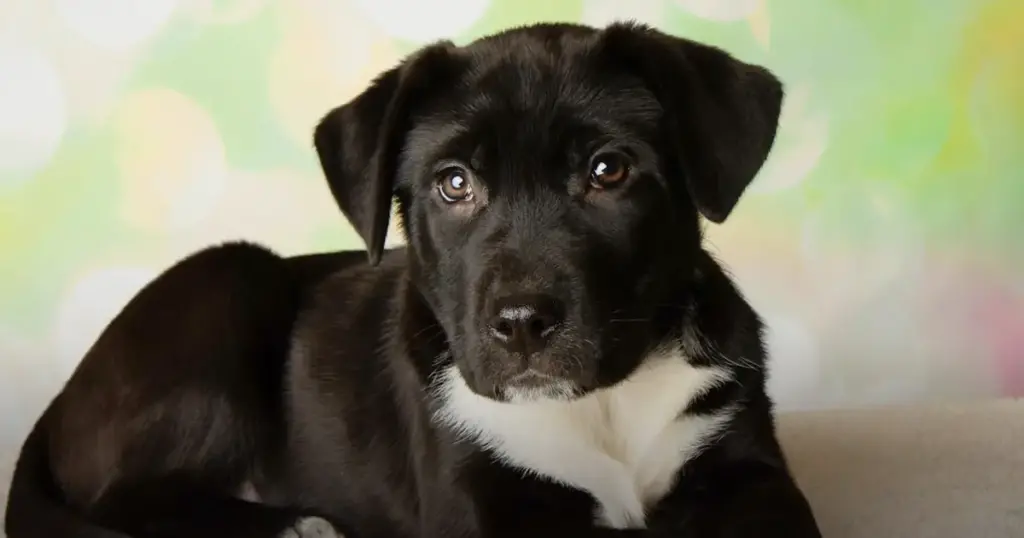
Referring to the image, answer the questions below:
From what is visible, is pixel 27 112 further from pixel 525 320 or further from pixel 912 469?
pixel 912 469

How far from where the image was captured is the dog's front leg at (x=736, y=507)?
1624mm

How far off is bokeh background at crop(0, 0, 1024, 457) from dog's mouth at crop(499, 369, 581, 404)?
1.24 metres

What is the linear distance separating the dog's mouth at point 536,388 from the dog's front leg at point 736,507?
0.83ft

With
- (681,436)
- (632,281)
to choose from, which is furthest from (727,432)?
(632,281)

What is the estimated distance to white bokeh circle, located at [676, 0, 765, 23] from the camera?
2.59 metres

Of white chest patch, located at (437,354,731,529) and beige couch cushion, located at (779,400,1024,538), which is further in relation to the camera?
beige couch cushion, located at (779,400,1024,538)

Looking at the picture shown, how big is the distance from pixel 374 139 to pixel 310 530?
2.17ft

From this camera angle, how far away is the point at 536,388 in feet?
5.01

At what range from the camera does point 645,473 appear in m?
1.68

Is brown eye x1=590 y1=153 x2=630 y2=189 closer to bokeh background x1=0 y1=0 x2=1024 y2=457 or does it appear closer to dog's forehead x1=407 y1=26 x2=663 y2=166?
dog's forehead x1=407 y1=26 x2=663 y2=166

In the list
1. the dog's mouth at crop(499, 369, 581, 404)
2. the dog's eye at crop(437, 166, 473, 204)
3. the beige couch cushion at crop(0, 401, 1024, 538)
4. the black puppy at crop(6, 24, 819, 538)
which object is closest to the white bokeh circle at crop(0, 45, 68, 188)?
the beige couch cushion at crop(0, 401, 1024, 538)

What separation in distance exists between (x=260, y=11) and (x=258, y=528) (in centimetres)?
123

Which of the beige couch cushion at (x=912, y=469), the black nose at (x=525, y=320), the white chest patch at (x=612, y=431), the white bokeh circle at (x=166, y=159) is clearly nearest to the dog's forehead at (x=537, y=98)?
the black nose at (x=525, y=320)

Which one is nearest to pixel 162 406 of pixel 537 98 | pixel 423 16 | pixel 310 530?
pixel 310 530
